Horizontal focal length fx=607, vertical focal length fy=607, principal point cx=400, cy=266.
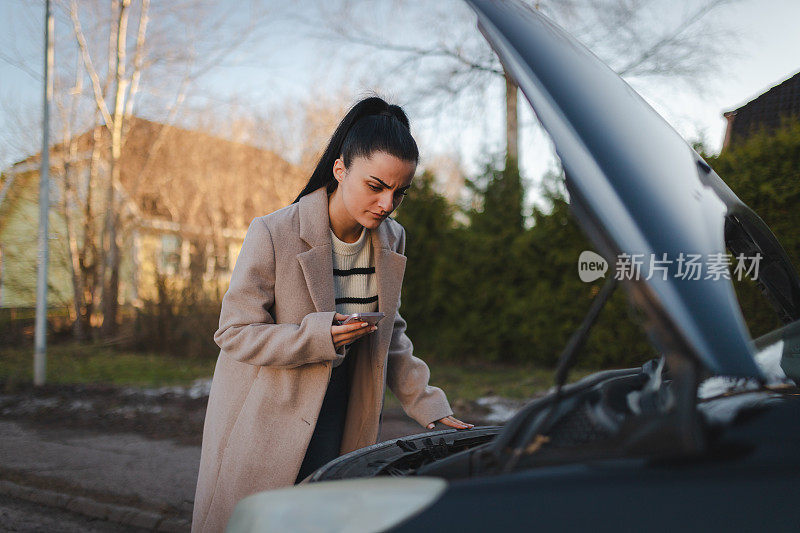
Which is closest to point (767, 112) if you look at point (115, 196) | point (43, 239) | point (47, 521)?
point (47, 521)

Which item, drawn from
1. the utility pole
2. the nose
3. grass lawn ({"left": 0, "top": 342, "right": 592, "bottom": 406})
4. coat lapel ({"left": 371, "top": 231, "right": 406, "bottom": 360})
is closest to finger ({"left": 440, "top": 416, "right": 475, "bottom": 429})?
coat lapel ({"left": 371, "top": 231, "right": 406, "bottom": 360})

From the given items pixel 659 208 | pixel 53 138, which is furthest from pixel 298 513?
pixel 53 138

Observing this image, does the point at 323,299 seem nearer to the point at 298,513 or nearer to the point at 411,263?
the point at 298,513

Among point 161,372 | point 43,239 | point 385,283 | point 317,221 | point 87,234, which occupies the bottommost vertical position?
point 161,372

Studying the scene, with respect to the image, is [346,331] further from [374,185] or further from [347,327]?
[374,185]

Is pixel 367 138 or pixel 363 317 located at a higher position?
pixel 367 138

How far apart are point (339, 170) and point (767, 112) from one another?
6.55m

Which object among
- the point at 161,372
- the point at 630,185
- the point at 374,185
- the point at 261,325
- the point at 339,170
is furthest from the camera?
the point at 161,372

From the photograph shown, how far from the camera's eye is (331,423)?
225cm

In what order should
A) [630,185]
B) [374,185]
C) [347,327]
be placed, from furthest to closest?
[374,185] < [347,327] < [630,185]

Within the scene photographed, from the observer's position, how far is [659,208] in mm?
952

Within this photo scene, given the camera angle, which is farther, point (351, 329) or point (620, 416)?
point (351, 329)

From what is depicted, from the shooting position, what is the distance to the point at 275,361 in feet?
5.97

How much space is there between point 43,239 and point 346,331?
26.8 feet
